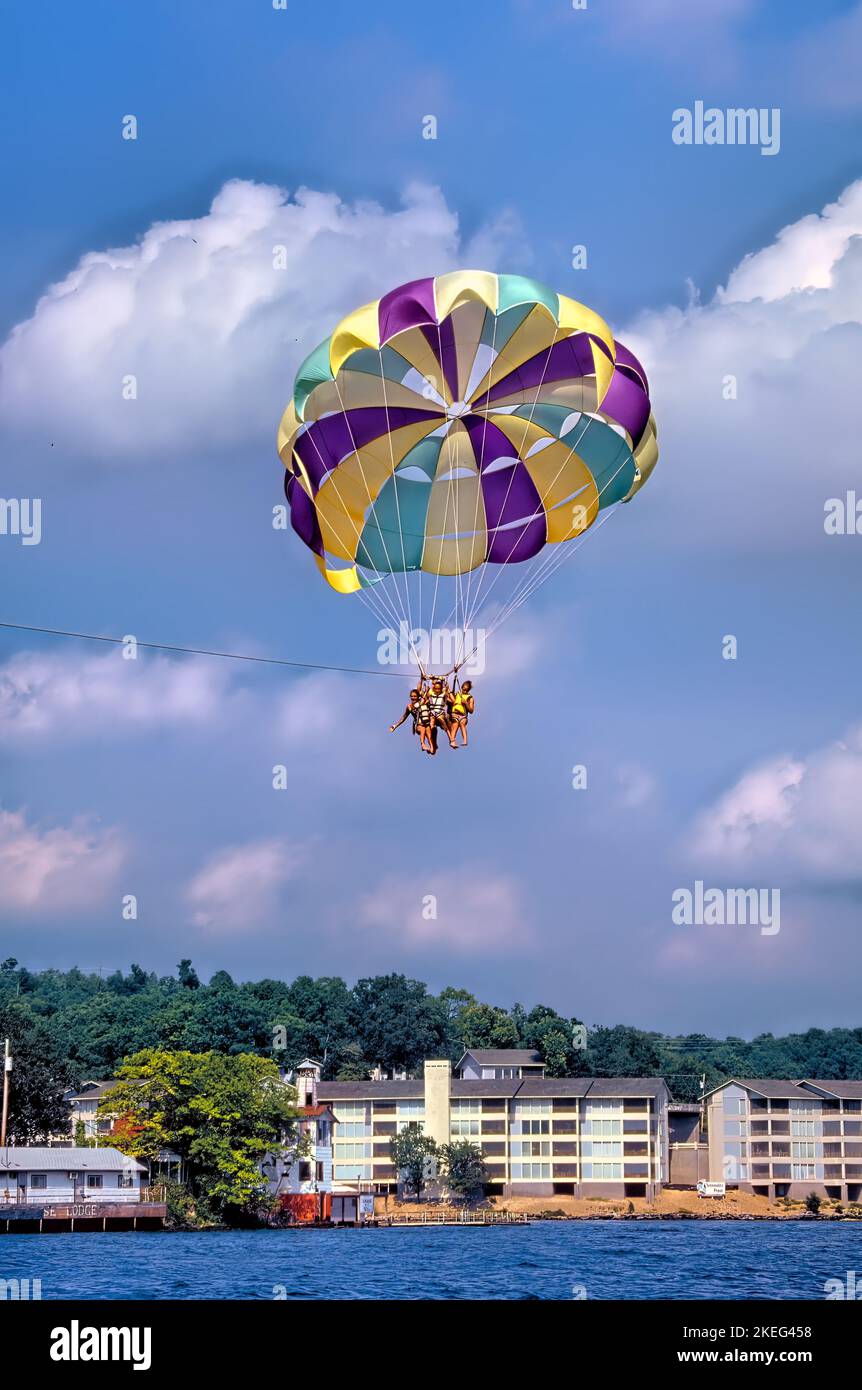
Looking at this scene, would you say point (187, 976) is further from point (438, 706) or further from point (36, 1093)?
point (438, 706)

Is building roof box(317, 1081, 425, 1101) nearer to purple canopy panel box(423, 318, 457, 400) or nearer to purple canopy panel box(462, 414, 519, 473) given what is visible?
purple canopy panel box(462, 414, 519, 473)

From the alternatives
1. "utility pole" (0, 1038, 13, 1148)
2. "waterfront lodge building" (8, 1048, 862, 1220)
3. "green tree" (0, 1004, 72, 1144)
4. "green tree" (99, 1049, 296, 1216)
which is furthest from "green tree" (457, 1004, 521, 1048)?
"green tree" (99, 1049, 296, 1216)

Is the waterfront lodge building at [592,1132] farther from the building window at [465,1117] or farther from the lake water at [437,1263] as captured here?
the lake water at [437,1263]

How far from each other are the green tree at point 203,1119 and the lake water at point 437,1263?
2572 millimetres

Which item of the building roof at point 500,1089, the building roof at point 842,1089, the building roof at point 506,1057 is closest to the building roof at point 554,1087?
the building roof at point 500,1089

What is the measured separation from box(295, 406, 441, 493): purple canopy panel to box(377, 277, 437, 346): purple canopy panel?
84.1 inches

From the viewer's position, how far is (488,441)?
27.9m

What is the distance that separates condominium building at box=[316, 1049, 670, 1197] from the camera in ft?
268

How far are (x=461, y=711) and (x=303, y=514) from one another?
5.42m

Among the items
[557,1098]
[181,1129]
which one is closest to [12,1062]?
[181,1129]

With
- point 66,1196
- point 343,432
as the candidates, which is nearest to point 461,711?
point 343,432
